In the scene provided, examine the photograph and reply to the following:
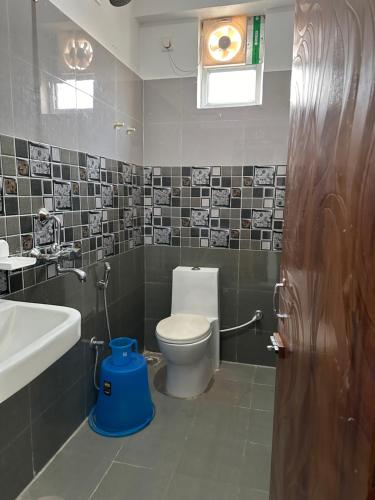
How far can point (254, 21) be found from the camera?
2.38m

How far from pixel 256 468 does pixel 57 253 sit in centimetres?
144

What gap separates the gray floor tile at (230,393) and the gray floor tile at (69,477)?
81 cm

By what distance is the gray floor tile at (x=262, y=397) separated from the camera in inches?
84.5

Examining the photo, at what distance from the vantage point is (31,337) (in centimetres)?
128

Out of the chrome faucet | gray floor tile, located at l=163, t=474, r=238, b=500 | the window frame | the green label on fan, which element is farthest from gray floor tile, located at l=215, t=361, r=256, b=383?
the green label on fan

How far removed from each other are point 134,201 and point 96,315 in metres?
0.92

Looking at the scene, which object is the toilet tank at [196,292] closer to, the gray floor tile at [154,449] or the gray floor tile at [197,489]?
the gray floor tile at [154,449]

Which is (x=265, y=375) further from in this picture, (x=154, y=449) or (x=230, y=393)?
(x=154, y=449)

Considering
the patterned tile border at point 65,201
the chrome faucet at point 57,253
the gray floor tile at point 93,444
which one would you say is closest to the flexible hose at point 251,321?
the patterned tile border at point 65,201

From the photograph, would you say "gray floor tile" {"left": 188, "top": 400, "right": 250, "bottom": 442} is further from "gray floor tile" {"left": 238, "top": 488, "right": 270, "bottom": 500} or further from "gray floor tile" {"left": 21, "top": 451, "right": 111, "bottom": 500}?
"gray floor tile" {"left": 21, "top": 451, "right": 111, "bottom": 500}

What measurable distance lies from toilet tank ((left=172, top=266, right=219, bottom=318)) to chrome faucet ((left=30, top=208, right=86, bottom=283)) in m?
1.00

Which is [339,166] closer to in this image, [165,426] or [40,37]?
[40,37]

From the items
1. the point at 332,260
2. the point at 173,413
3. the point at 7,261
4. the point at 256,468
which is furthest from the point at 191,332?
the point at 332,260

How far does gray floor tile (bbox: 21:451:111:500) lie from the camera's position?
1.49m
